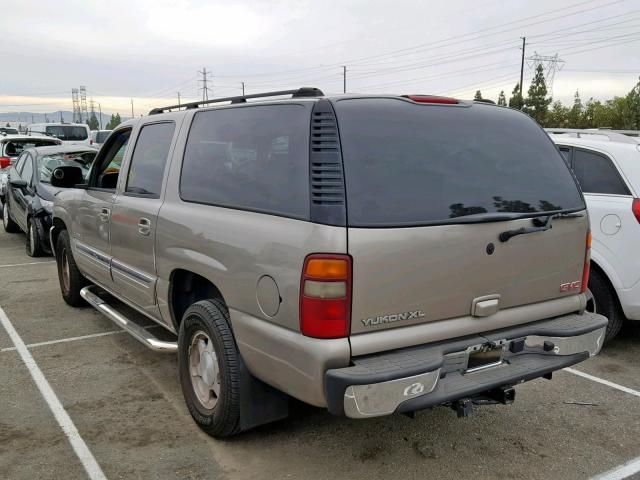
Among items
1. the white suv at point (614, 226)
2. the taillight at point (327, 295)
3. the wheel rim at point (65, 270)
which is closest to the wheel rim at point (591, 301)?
the white suv at point (614, 226)

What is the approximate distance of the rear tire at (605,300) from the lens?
4867 mm

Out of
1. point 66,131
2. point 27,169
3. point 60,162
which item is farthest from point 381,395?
point 66,131

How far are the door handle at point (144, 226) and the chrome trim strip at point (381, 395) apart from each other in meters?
2.03

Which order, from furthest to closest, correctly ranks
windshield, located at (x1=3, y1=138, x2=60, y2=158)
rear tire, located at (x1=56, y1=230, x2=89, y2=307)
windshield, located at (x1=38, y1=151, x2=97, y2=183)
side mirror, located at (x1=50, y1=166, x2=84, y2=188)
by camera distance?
windshield, located at (x1=3, y1=138, x2=60, y2=158), windshield, located at (x1=38, y1=151, x2=97, y2=183), rear tire, located at (x1=56, y1=230, x2=89, y2=307), side mirror, located at (x1=50, y1=166, x2=84, y2=188)

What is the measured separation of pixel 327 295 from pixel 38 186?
7.68 metres

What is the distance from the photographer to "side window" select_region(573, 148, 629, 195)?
4926 mm

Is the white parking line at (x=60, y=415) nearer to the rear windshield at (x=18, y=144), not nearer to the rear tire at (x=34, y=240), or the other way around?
the rear tire at (x=34, y=240)

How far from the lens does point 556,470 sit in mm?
3150

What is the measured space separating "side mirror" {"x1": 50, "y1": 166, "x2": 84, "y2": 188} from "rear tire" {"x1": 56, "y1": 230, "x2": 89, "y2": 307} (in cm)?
58

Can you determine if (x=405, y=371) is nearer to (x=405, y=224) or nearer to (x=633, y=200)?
(x=405, y=224)

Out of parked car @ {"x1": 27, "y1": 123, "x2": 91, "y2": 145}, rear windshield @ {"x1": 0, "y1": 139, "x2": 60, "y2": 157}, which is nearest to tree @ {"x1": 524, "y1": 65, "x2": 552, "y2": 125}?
parked car @ {"x1": 27, "y1": 123, "x2": 91, "y2": 145}

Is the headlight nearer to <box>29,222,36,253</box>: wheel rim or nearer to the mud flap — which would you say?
<box>29,222,36,253</box>: wheel rim

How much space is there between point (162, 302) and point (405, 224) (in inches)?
→ 76.0

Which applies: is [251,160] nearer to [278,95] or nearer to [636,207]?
[278,95]
